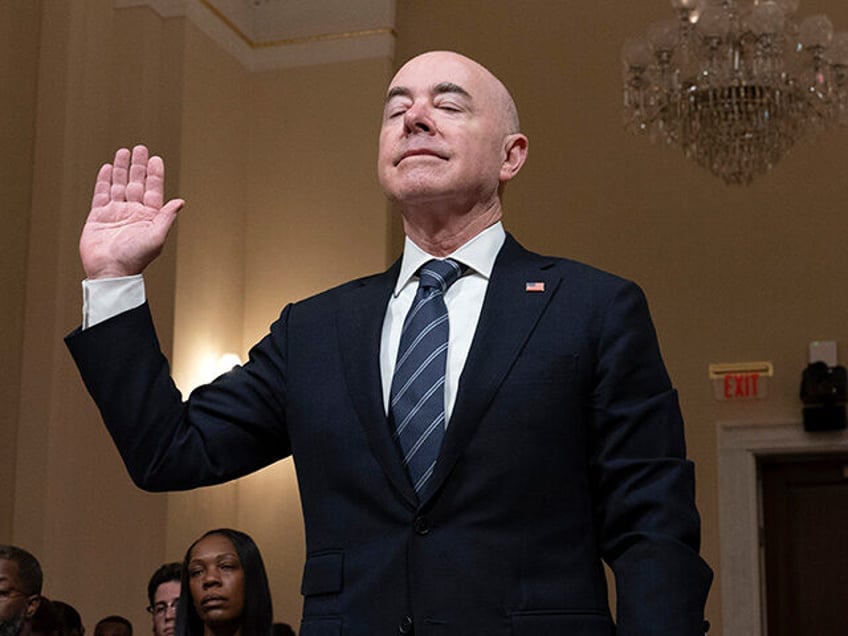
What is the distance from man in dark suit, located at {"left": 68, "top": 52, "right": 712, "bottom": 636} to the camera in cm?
216

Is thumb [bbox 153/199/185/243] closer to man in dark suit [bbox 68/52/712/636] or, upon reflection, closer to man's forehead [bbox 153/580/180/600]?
man in dark suit [bbox 68/52/712/636]

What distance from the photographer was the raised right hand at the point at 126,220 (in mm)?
2334

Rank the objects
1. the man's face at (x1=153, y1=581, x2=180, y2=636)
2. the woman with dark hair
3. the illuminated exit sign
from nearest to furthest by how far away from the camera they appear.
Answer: the woman with dark hair < the man's face at (x1=153, y1=581, x2=180, y2=636) < the illuminated exit sign

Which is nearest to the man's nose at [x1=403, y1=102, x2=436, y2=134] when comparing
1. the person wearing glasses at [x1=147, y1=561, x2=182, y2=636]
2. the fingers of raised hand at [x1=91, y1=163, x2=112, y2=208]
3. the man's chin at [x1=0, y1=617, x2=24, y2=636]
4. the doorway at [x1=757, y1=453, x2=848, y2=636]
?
the fingers of raised hand at [x1=91, y1=163, x2=112, y2=208]

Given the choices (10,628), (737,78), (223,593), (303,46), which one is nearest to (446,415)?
(223,593)

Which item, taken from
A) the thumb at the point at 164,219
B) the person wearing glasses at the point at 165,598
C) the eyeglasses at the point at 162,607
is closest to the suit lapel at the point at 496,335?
the thumb at the point at 164,219

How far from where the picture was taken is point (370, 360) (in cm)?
236

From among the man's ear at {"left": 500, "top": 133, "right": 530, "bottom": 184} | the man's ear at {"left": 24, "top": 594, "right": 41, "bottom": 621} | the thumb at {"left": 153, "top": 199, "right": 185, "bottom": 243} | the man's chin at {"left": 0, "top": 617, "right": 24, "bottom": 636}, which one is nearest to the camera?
the thumb at {"left": 153, "top": 199, "right": 185, "bottom": 243}

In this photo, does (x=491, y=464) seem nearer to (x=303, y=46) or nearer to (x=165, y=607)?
(x=165, y=607)

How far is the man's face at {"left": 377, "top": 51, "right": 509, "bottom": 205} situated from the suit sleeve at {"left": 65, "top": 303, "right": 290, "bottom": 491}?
0.46m

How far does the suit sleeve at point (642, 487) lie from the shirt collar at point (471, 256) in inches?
9.5

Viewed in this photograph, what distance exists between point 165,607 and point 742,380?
4631 mm

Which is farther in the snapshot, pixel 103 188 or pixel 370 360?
pixel 103 188

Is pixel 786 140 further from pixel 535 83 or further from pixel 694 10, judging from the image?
pixel 535 83
